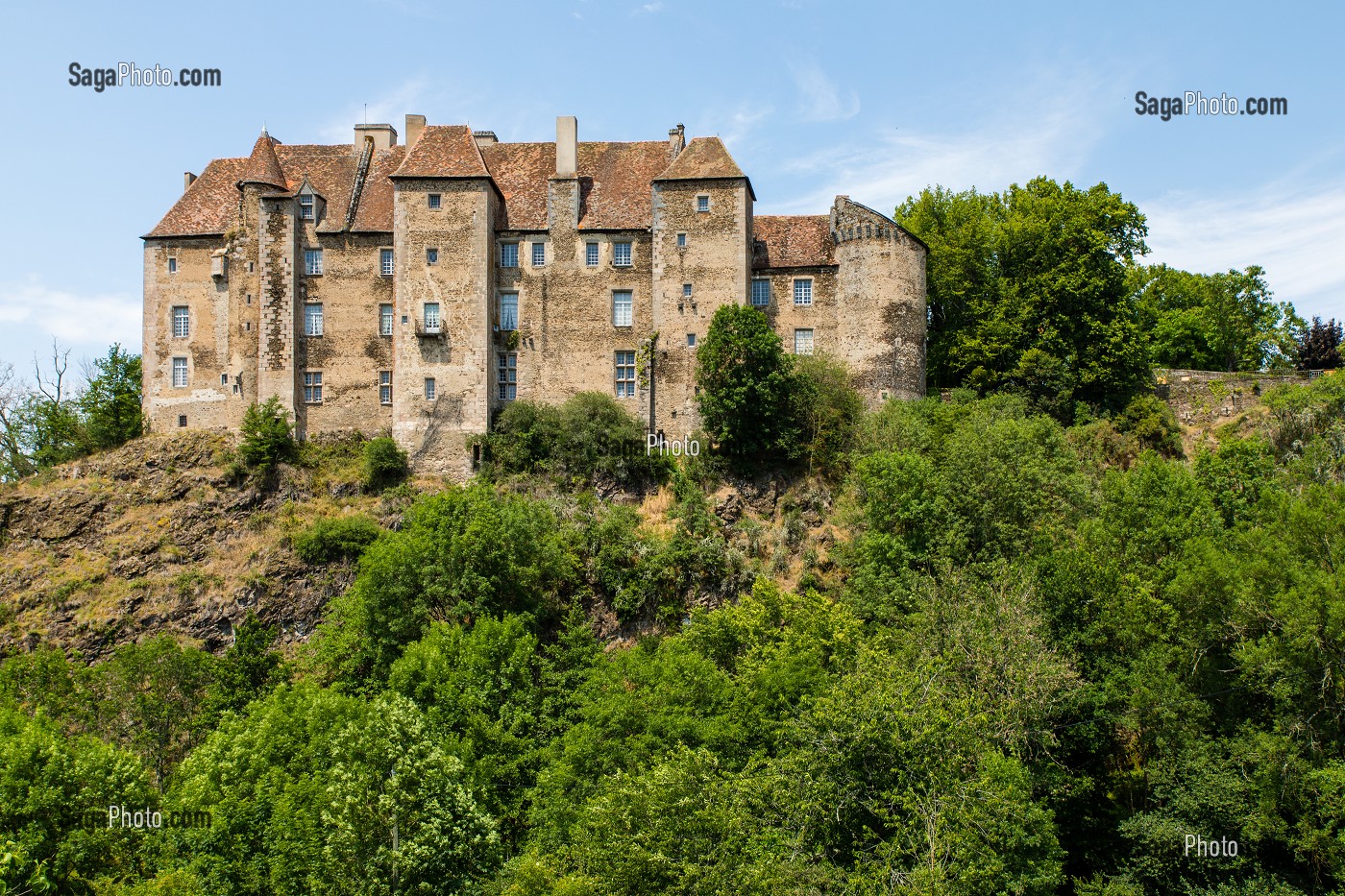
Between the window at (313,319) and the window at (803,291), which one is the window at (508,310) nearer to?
the window at (313,319)

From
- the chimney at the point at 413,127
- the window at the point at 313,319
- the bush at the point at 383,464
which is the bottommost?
the bush at the point at 383,464

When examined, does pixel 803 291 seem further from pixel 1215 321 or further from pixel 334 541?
pixel 1215 321

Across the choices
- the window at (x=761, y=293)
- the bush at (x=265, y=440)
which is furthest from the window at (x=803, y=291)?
the bush at (x=265, y=440)

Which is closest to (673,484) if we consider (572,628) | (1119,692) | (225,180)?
(572,628)

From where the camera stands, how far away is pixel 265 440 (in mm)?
50281

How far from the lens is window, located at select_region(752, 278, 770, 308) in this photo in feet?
172

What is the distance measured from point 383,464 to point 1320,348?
39181mm

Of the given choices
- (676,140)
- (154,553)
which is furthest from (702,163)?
(154,553)

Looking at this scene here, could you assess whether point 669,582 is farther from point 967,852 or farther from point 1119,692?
point 967,852

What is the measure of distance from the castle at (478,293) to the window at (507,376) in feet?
0.23

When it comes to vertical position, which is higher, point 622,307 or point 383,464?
point 622,307

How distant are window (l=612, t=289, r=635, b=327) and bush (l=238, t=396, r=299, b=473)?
12519 millimetres

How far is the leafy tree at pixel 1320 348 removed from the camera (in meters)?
58.8

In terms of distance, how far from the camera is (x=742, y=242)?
2012 inches
